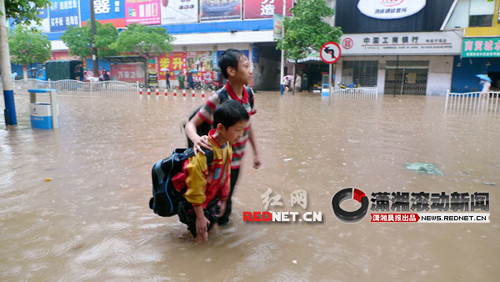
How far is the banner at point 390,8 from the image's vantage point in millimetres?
24562

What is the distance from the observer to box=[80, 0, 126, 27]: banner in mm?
32344

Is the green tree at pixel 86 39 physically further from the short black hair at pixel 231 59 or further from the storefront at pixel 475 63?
the short black hair at pixel 231 59

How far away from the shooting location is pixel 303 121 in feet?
32.5

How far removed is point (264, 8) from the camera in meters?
→ 27.4

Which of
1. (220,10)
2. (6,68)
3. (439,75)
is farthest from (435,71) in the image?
(6,68)

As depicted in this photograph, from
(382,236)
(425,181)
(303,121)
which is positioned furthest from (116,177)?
(303,121)

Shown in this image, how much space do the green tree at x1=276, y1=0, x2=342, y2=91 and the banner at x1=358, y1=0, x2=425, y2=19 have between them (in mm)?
3451

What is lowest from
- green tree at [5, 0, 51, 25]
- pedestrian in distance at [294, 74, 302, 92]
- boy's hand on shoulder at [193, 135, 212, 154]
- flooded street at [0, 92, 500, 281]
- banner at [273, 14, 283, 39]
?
flooded street at [0, 92, 500, 281]

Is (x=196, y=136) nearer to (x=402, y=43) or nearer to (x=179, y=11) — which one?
(x=402, y=43)

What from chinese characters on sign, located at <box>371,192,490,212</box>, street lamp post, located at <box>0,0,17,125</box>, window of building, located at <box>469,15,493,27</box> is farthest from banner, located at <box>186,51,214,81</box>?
chinese characters on sign, located at <box>371,192,490,212</box>

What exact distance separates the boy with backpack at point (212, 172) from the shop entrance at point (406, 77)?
26.7 m

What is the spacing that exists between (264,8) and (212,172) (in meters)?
27.1

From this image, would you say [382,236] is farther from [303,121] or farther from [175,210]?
[303,121]

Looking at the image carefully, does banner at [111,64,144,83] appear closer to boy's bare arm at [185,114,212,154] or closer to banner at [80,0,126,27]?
banner at [80,0,126,27]
